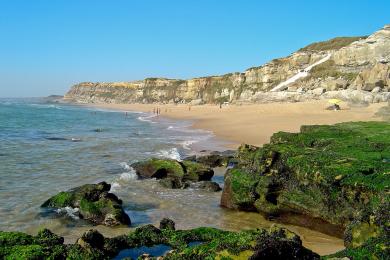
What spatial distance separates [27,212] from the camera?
44.4ft

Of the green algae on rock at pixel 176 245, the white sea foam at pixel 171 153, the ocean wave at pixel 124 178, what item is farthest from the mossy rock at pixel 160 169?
→ the green algae on rock at pixel 176 245

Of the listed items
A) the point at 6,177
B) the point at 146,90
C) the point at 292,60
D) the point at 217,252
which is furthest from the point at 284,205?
the point at 146,90

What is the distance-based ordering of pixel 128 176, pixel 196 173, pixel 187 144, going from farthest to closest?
pixel 187 144 < pixel 128 176 < pixel 196 173

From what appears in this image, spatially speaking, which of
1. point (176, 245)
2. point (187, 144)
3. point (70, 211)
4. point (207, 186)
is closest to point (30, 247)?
point (176, 245)

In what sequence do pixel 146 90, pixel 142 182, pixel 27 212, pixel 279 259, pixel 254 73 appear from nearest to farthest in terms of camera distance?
pixel 279 259, pixel 27 212, pixel 142 182, pixel 254 73, pixel 146 90

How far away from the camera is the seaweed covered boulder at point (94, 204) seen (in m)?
12.4

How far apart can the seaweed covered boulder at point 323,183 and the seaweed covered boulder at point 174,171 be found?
8.04ft

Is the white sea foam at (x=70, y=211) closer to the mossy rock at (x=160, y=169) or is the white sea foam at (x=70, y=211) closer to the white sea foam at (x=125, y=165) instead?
the mossy rock at (x=160, y=169)

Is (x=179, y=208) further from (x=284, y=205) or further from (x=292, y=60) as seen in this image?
(x=292, y=60)

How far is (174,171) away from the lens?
62.6 feet

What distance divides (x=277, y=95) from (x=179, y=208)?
63489 millimetres

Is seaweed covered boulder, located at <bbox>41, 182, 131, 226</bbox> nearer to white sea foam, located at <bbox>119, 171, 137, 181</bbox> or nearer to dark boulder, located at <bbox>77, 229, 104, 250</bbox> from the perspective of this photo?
dark boulder, located at <bbox>77, 229, 104, 250</bbox>

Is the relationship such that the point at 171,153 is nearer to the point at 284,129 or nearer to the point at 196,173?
the point at 196,173

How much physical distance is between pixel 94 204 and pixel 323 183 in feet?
23.4
